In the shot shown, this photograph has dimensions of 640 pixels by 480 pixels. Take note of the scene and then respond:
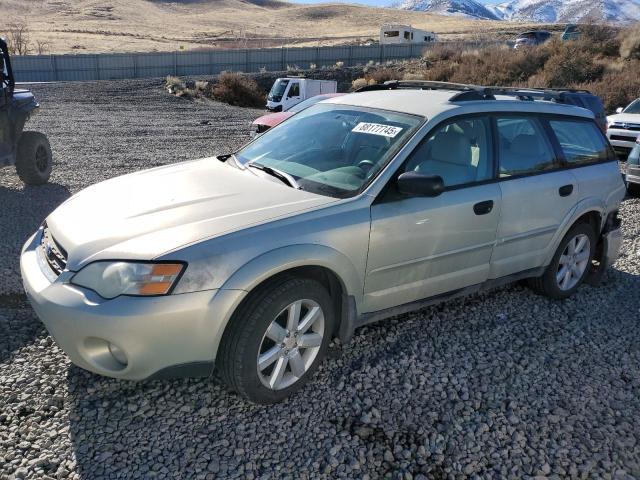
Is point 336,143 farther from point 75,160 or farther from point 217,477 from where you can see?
point 75,160

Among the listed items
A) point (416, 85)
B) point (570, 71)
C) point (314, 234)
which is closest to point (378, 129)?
point (314, 234)

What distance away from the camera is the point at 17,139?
26.8 feet

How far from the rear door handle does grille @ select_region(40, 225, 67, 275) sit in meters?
3.53

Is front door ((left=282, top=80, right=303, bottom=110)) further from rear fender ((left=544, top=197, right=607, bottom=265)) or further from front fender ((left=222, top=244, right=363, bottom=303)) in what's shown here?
front fender ((left=222, top=244, right=363, bottom=303))

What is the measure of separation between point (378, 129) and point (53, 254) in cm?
216

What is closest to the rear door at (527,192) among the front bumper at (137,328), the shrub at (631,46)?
the front bumper at (137,328)

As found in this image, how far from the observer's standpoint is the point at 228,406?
319cm

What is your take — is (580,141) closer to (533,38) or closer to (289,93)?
(289,93)

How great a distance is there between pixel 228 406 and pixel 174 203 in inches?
47.4

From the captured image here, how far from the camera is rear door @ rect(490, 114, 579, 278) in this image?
13.4ft

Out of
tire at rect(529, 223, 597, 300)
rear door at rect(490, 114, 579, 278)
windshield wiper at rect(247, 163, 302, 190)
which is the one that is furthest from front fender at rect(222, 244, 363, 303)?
tire at rect(529, 223, 597, 300)

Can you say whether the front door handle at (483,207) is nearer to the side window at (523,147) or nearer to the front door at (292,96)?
the side window at (523,147)

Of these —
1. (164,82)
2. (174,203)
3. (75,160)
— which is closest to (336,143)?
(174,203)

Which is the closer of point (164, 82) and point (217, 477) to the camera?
point (217, 477)
